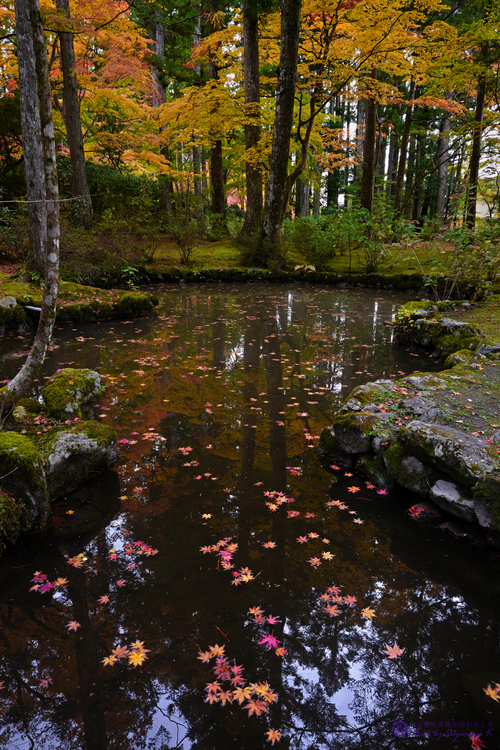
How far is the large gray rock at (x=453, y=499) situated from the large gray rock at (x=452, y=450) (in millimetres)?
89

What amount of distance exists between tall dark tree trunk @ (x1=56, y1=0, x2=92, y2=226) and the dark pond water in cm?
1046

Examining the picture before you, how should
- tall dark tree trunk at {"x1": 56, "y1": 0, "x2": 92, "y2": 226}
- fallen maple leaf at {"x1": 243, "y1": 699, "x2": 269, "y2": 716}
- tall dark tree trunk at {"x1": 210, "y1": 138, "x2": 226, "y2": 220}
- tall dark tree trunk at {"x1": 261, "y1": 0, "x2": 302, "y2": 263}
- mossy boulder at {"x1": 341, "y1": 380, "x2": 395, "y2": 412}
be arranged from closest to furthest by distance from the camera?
fallen maple leaf at {"x1": 243, "y1": 699, "x2": 269, "y2": 716}
mossy boulder at {"x1": 341, "y1": 380, "x2": 395, "y2": 412}
tall dark tree trunk at {"x1": 261, "y1": 0, "x2": 302, "y2": 263}
tall dark tree trunk at {"x1": 56, "y1": 0, "x2": 92, "y2": 226}
tall dark tree trunk at {"x1": 210, "y1": 138, "x2": 226, "y2": 220}

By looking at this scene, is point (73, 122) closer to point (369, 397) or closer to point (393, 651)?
point (369, 397)

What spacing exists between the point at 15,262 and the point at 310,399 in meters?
9.30

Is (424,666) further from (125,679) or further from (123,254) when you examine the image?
(123,254)

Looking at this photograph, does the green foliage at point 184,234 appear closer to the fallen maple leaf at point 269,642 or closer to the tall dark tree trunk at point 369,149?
the tall dark tree trunk at point 369,149

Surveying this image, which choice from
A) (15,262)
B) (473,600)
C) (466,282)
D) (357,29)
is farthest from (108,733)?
(357,29)

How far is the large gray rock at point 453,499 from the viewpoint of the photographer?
2936mm

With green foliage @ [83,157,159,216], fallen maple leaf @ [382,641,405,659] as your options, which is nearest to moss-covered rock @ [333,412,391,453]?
fallen maple leaf @ [382,641,405,659]

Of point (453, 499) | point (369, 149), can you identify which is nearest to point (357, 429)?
point (453, 499)

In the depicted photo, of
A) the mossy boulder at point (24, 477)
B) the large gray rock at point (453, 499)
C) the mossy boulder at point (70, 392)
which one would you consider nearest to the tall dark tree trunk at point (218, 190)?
the mossy boulder at point (70, 392)

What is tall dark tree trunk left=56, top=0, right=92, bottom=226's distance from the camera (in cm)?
1144

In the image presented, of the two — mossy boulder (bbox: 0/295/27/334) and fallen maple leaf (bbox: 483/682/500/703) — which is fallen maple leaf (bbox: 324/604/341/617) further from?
mossy boulder (bbox: 0/295/27/334)

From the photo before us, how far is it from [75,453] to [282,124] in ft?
36.7
